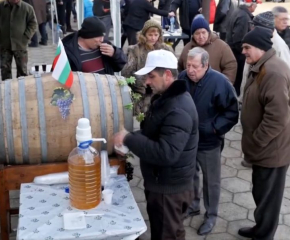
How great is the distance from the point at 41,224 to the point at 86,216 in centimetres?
25

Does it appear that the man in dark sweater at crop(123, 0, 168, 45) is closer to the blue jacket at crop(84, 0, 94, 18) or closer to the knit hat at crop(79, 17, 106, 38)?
the blue jacket at crop(84, 0, 94, 18)

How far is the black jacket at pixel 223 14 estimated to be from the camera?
843 cm

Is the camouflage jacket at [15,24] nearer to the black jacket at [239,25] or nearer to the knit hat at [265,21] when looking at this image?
the black jacket at [239,25]

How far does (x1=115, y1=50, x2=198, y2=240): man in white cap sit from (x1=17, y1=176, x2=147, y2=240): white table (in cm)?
24

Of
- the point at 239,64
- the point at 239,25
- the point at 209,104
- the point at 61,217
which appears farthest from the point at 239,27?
the point at 61,217

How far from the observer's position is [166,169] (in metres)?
→ 2.73

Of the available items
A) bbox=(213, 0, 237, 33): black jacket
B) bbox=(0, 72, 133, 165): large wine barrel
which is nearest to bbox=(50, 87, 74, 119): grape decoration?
bbox=(0, 72, 133, 165): large wine barrel

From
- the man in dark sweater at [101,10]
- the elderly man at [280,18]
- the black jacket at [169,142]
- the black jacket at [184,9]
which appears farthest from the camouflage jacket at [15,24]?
the black jacket at [169,142]

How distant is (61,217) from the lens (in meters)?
2.45

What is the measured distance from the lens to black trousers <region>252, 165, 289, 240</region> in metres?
3.43

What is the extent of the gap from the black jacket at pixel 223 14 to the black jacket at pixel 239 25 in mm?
1109

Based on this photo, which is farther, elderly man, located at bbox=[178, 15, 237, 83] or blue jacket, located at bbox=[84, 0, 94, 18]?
blue jacket, located at bbox=[84, 0, 94, 18]

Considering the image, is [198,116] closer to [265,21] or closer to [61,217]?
[61,217]

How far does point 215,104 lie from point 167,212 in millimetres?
1192
